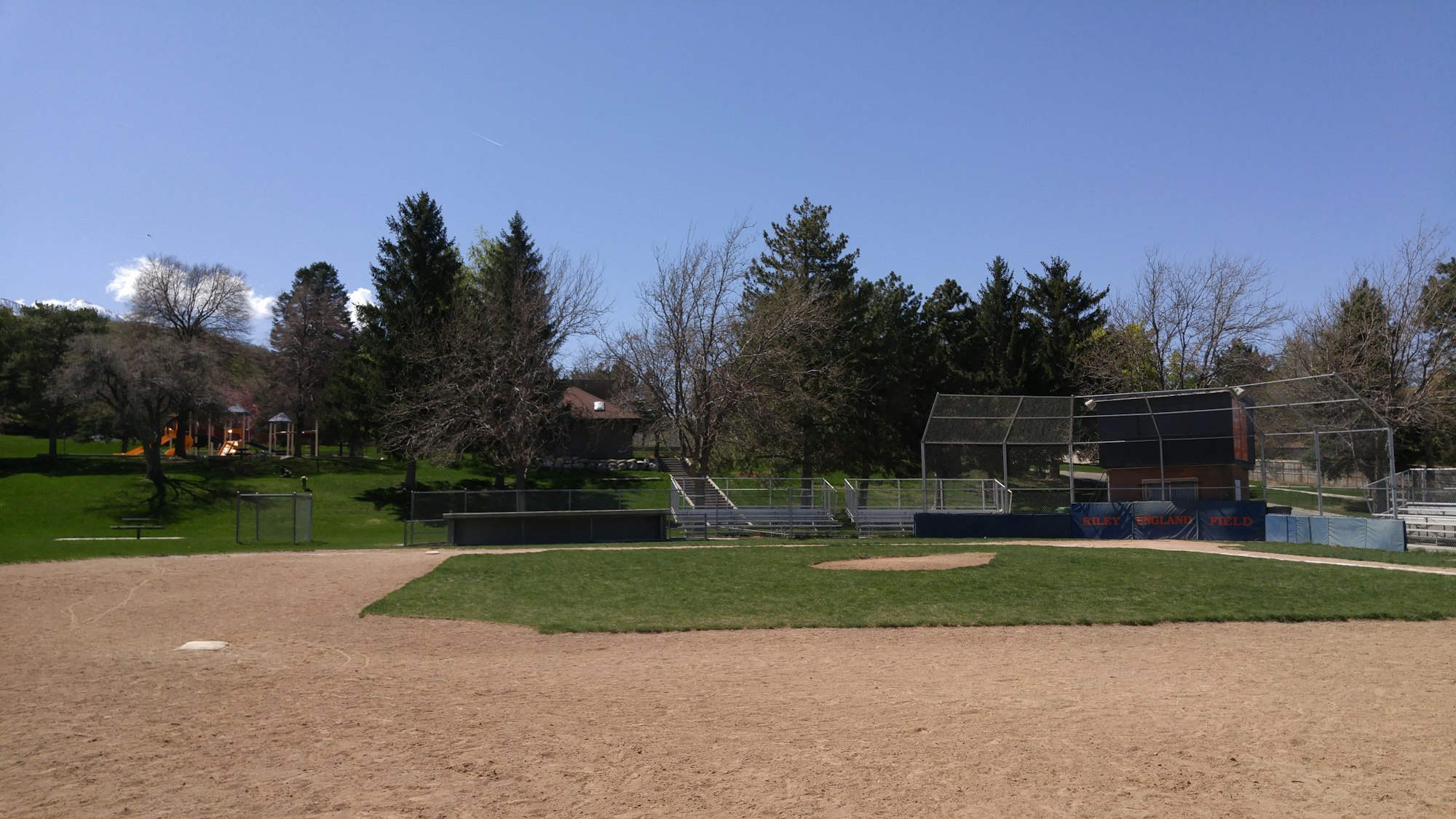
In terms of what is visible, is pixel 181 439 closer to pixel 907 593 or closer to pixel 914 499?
pixel 914 499

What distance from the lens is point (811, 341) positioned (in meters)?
44.2

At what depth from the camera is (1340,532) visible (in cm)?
2839

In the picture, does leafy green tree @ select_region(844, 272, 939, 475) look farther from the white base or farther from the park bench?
the white base

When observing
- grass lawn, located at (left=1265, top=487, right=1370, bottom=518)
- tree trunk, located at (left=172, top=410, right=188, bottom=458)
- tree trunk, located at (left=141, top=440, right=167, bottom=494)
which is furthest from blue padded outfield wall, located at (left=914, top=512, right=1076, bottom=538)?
tree trunk, located at (left=172, top=410, right=188, bottom=458)

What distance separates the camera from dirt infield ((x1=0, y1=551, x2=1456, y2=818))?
6.48 metres

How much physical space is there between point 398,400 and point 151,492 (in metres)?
12.2

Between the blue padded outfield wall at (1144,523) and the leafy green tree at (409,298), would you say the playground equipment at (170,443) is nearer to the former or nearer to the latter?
the leafy green tree at (409,298)

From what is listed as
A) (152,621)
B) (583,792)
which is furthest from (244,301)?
(583,792)

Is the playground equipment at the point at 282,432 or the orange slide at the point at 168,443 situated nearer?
the playground equipment at the point at 282,432

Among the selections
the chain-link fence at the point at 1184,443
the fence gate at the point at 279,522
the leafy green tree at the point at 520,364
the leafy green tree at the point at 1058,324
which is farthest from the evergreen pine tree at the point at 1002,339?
the fence gate at the point at 279,522

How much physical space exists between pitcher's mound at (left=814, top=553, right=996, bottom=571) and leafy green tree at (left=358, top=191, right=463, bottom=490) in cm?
2990

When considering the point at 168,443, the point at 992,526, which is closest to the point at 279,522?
the point at 992,526

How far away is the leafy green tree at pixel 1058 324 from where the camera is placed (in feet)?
184

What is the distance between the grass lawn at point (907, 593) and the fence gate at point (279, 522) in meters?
10.5
